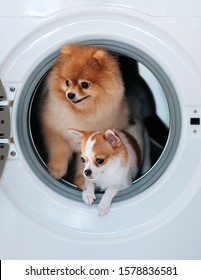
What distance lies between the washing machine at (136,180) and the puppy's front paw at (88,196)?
21mm

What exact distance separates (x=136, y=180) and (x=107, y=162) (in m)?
0.15

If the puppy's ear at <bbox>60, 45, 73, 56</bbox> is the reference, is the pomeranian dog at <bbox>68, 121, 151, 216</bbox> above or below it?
below

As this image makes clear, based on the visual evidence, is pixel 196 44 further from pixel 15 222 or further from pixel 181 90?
pixel 15 222

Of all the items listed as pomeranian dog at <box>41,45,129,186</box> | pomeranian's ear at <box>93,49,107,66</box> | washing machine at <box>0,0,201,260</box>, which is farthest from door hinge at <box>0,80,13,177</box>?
pomeranian's ear at <box>93,49,107,66</box>

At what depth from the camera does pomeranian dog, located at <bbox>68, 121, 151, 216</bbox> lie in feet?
5.18

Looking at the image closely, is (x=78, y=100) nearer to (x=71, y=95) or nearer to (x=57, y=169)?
(x=71, y=95)

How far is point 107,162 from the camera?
5.26 ft

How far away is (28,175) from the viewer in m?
1.61

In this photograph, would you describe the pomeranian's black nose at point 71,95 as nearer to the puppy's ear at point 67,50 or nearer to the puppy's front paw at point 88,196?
the puppy's ear at point 67,50

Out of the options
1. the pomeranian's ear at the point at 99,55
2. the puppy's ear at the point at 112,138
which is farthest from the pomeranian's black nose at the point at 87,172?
the pomeranian's ear at the point at 99,55

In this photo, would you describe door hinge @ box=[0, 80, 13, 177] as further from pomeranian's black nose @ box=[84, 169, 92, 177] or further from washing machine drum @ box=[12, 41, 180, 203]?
pomeranian's black nose @ box=[84, 169, 92, 177]

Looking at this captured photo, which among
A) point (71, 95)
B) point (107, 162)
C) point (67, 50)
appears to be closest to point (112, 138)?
point (107, 162)

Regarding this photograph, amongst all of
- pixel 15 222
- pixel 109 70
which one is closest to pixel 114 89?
pixel 109 70

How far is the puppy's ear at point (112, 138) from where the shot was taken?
1.59m
